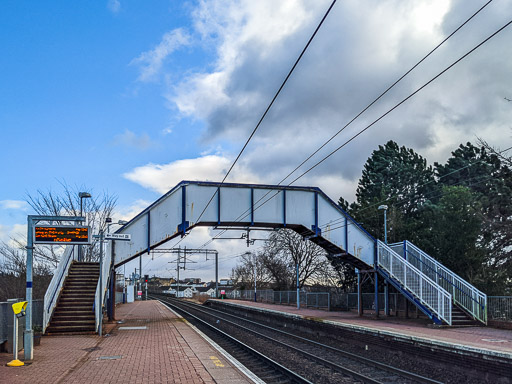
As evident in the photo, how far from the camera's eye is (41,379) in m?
9.82

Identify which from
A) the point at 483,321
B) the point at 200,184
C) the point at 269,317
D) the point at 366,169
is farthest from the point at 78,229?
the point at 366,169

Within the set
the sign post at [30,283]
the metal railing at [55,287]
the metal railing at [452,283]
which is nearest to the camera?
the sign post at [30,283]

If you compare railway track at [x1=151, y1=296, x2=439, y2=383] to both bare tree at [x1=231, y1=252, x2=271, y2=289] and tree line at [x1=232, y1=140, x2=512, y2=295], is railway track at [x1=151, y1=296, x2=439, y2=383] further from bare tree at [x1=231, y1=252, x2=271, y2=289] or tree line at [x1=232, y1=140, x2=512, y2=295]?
bare tree at [x1=231, y1=252, x2=271, y2=289]

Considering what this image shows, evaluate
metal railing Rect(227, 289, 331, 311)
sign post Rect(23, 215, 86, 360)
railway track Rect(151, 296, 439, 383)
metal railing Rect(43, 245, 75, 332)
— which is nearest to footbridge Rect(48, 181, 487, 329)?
metal railing Rect(43, 245, 75, 332)

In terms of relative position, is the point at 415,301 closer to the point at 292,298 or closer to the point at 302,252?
the point at 292,298

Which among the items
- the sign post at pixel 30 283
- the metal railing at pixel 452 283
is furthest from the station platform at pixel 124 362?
the metal railing at pixel 452 283

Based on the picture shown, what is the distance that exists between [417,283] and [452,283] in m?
1.44

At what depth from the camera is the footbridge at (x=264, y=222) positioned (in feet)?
77.3

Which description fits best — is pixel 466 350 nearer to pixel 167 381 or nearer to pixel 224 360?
pixel 224 360

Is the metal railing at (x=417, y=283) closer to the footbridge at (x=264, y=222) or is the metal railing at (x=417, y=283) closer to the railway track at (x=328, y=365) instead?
the footbridge at (x=264, y=222)

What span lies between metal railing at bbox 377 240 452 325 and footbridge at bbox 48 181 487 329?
51mm

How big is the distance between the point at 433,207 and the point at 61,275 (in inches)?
1106

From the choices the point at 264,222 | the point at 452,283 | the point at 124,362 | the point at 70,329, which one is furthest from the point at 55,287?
the point at 452,283

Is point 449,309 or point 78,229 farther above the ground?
point 78,229
